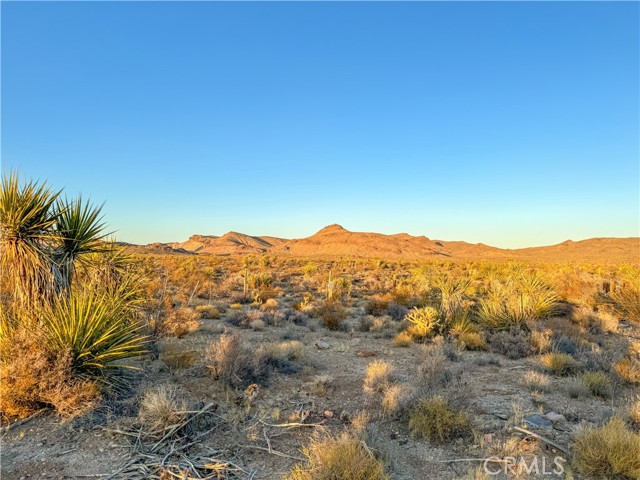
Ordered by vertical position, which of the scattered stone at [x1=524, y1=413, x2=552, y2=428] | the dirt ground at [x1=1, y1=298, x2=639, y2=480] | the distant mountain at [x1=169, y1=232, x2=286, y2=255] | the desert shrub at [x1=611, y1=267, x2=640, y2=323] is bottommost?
the dirt ground at [x1=1, y1=298, x2=639, y2=480]

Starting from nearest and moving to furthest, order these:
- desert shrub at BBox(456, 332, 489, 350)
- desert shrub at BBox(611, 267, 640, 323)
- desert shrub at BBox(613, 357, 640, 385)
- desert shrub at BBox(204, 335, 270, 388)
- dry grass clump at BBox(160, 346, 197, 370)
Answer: desert shrub at BBox(204, 335, 270, 388), desert shrub at BBox(613, 357, 640, 385), dry grass clump at BBox(160, 346, 197, 370), desert shrub at BBox(456, 332, 489, 350), desert shrub at BBox(611, 267, 640, 323)

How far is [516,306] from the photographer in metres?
11.6

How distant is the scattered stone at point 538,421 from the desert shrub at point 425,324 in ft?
16.8

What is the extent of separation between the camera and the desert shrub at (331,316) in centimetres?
1252

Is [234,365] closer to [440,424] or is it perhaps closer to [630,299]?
[440,424]

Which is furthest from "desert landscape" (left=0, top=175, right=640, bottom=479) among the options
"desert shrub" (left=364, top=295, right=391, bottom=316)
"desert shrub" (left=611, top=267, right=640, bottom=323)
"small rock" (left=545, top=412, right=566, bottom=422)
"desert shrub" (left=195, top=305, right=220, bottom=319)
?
"desert shrub" (left=364, top=295, right=391, bottom=316)

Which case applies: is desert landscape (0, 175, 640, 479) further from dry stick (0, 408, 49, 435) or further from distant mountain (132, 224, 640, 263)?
distant mountain (132, 224, 640, 263)

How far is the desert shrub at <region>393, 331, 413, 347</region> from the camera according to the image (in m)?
10.4

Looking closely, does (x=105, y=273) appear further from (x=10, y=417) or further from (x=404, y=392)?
(x=404, y=392)

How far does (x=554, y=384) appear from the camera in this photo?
7.29 metres

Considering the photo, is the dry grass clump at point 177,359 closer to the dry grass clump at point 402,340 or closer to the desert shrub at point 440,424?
the desert shrub at point 440,424

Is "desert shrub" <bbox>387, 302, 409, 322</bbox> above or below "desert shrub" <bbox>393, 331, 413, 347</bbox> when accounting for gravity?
above

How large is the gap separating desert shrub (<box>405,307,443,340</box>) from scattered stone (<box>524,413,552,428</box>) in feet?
16.8

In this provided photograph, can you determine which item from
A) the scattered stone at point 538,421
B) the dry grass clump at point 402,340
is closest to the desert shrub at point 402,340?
the dry grass clump at point 402,340
